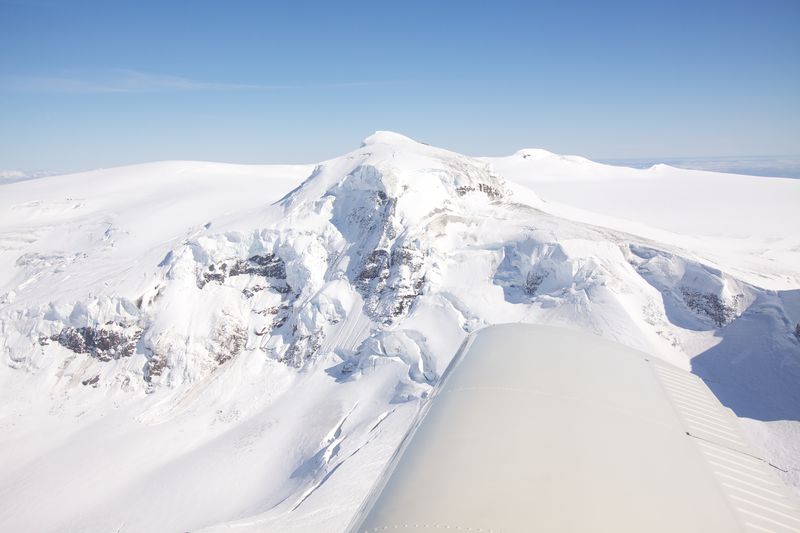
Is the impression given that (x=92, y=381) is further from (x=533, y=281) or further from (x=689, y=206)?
(x=689, y=206)

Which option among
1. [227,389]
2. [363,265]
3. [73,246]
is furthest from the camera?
[73,246]

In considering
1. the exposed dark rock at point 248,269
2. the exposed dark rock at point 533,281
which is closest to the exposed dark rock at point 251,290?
the exposed dark rock at point 248,269

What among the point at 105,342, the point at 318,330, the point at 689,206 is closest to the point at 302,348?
the point at 318,330

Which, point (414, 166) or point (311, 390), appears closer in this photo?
point (311, 390)

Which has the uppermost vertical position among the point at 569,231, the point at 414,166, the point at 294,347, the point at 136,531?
the point at 414,166

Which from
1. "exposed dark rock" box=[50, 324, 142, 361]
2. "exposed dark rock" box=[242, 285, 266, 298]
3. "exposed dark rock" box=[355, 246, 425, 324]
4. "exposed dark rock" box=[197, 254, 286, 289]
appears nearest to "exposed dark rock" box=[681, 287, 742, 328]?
"exposed dark rock" box=[355, 246, 425, 324]

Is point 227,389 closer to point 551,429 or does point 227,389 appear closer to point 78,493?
point 78,493

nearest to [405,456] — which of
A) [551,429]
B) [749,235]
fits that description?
[551,429]
